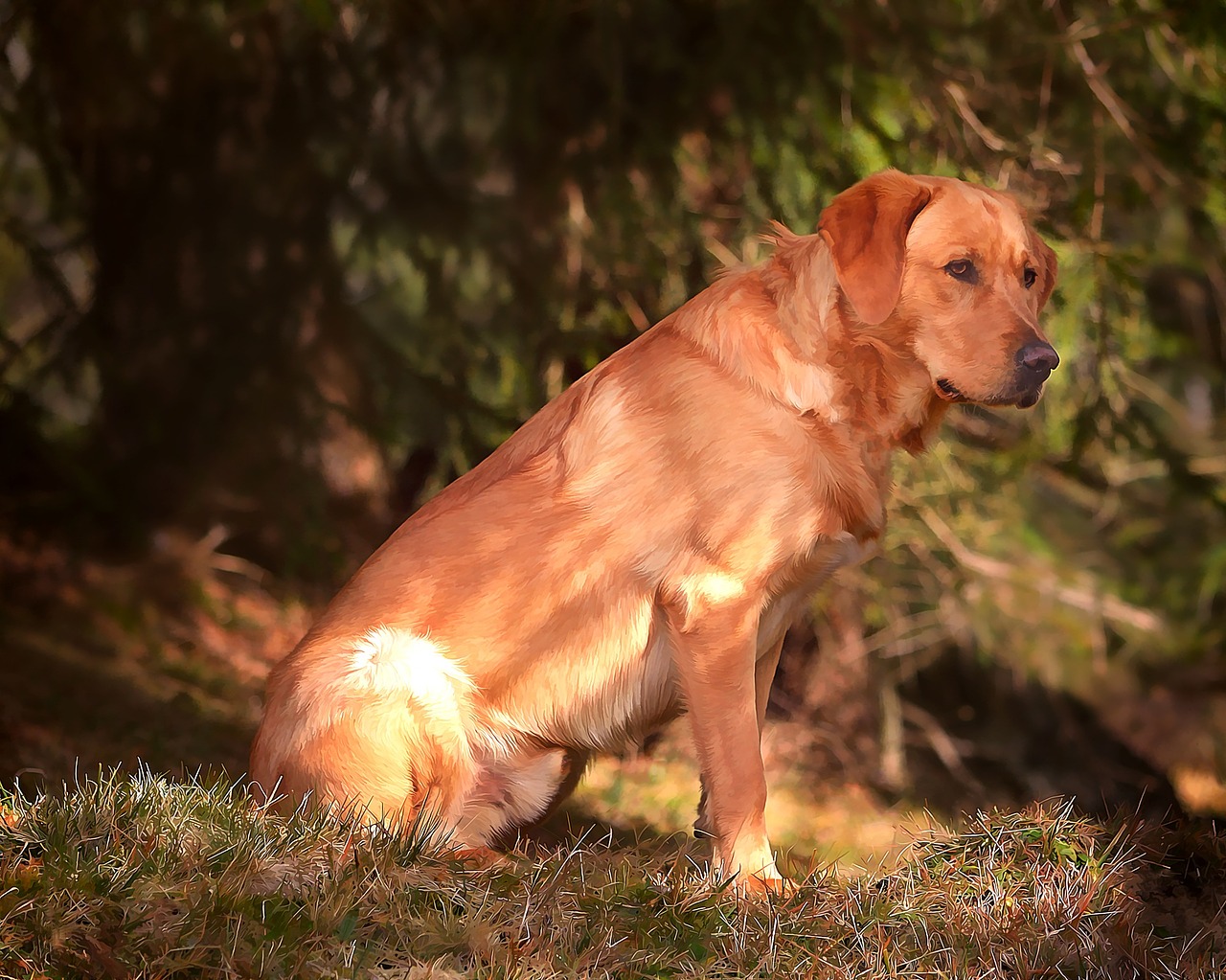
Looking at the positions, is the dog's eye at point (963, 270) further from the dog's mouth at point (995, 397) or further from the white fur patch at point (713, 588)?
the white fur patch at point (713, 588)

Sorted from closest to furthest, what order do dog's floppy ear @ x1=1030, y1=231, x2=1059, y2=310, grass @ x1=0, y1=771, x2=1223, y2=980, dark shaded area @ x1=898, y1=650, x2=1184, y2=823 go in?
grass @ x1=0, y1=771, x2=1223, y2=980, dog's floppy ear @ x1=1030, y1=231, x2=1059, y2=310, dark shaded area @ x1=898, y1=650, x2=1184, y2=823

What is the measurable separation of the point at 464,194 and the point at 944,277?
395cm

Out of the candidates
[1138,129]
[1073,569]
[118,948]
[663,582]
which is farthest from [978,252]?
[1073,569]

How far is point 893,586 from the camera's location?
7992 millimetres

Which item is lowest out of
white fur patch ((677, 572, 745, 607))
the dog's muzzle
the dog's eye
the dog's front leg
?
the dog's front leg

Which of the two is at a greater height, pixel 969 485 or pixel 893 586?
pixel 969 485

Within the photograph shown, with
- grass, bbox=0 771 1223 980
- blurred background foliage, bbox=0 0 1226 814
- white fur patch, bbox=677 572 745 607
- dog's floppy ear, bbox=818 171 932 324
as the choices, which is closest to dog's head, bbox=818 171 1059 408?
dog's floppy ear, bbox=818 171 932 324

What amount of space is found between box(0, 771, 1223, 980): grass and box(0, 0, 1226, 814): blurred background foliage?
346 cm

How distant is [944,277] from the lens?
344 cm

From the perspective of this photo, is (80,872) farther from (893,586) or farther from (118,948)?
(893,586)

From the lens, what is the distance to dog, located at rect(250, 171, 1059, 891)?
3.38 m

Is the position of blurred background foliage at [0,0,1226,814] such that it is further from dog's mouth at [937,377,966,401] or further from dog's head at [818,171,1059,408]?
dog's mouth at [937,377,966,401]

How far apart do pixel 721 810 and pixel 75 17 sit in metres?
5.25

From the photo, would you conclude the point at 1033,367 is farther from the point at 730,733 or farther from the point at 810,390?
the point at 730,733
